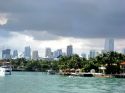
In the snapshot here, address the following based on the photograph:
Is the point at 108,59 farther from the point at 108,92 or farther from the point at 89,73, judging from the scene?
the point at 108,92

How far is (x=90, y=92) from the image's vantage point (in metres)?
81.8

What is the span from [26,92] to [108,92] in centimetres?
1634

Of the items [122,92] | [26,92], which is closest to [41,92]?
[26,92]

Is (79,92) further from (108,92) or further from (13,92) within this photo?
(13,92)

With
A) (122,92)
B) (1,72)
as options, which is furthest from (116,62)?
(122,92)

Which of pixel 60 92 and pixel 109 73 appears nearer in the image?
pixel 60 92

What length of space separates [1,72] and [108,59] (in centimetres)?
5123

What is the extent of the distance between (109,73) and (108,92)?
116533 mm

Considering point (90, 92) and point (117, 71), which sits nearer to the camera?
point (90, 92)

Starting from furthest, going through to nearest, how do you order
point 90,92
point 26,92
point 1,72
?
point 1,72
point 90,92
point 26,92

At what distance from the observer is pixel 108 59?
7800 inches

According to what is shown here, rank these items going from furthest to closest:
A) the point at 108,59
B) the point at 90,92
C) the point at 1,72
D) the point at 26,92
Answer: the point at 108,59
the point at 1,72
the point at 90,92
the point at 26,92

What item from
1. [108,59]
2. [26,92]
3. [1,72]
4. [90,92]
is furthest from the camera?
[108,59]

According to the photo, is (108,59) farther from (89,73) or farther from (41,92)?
(41,92)
